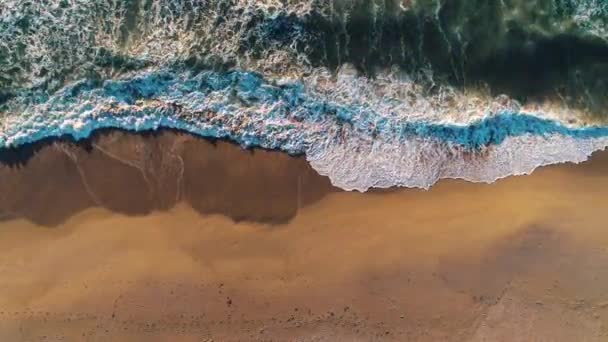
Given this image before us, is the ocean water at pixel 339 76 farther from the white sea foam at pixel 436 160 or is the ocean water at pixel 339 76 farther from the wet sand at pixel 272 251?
the wet sand at pixel 272 251

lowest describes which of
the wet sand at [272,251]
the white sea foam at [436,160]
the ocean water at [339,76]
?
the wet sand at [272,251]

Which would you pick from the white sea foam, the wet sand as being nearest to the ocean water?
the white sea foam

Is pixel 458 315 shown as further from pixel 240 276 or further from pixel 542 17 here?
pixel 542 17

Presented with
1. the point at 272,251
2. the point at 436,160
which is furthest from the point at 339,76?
the point at 272,251

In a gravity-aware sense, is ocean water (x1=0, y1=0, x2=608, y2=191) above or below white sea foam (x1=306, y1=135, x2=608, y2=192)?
above

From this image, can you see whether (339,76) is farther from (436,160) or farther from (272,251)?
(272,251)

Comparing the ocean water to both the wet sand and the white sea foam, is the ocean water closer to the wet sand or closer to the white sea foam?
the white sea foam

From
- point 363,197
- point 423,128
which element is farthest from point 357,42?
point 363,197

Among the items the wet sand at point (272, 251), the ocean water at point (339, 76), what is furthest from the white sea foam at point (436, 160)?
the wet sand at point (272, 251)
